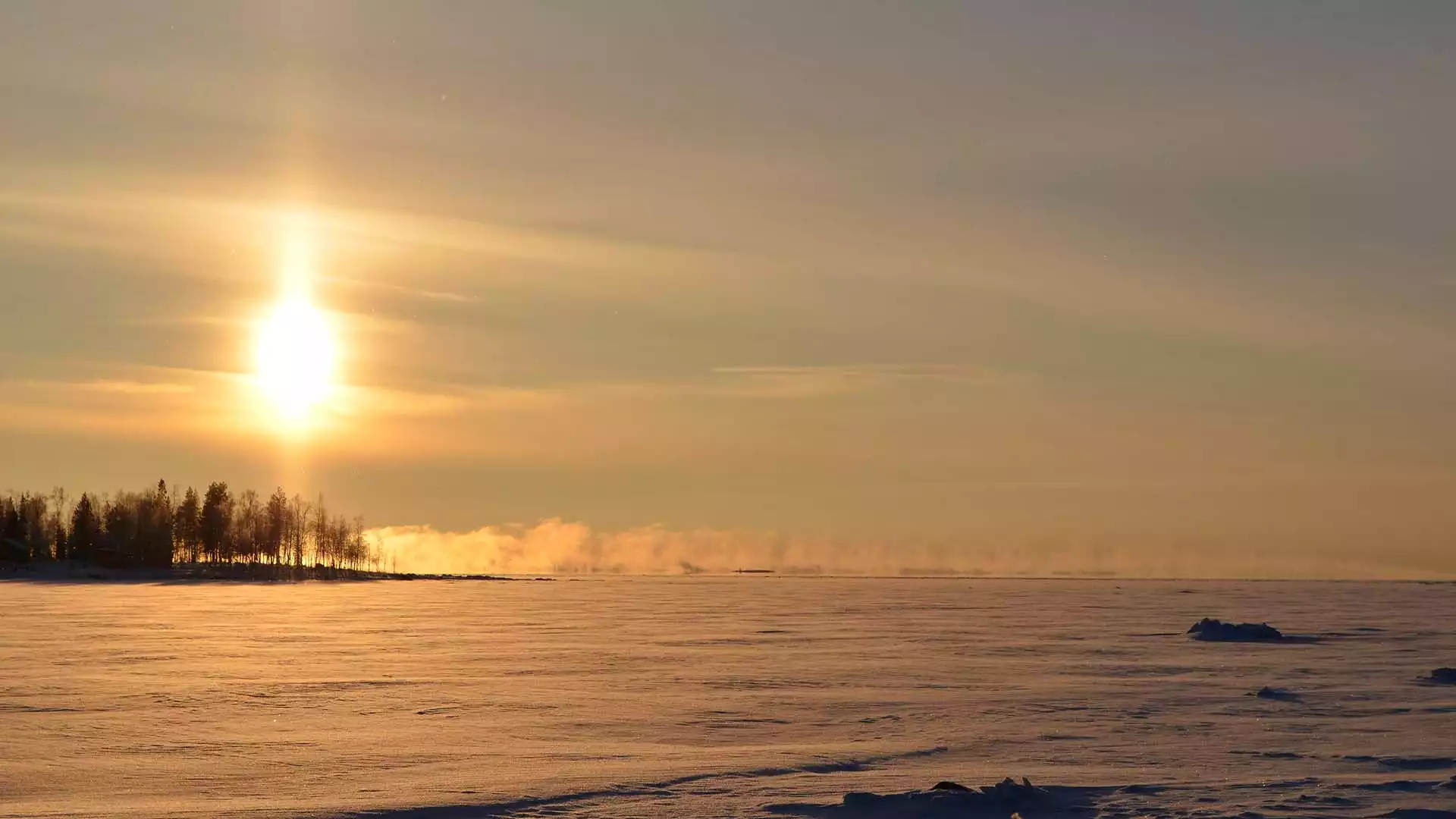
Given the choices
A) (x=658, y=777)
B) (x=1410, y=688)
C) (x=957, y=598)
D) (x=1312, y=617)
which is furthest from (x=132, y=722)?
(x=957, y=598)

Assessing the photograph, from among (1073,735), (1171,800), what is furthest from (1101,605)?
(1171,800)

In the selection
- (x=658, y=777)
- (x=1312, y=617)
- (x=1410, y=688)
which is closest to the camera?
(x=658, y=777)

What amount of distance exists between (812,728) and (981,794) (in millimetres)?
8050

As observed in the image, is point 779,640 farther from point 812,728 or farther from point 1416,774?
point 1416,774

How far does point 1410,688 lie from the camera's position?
107 ft

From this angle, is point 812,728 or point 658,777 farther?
point 812,728

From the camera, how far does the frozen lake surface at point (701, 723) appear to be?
60.7 feet

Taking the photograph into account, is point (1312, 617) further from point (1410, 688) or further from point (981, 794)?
point (981, 794)

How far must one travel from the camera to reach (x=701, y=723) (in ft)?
87.0

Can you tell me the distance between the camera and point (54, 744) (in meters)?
22.5

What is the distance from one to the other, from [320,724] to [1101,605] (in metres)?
84.6

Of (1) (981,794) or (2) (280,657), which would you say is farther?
(2) (280,657)

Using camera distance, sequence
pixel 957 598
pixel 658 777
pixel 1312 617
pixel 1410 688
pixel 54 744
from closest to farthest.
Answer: pixel 658 777 → pixel 54 744 → pixel 1410 688 → pixel 1312 617 → pixel 957 598

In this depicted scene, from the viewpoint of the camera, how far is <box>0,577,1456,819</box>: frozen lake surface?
60.7ft
